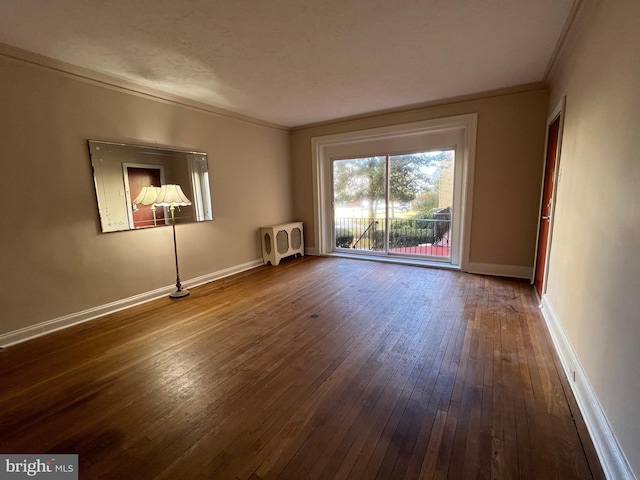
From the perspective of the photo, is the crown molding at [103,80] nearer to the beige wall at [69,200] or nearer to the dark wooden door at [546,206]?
the beige wall at [69,200]

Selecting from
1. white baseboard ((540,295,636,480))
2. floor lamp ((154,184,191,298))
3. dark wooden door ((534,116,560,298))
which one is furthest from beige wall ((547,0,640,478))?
floor lamp ((154,184,191,298))

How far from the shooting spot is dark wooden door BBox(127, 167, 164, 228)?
3.14m

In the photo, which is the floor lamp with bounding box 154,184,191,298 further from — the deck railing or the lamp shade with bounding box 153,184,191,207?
the deck railing

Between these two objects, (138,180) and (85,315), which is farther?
(138,180)

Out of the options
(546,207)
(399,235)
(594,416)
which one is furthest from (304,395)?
(399,235)

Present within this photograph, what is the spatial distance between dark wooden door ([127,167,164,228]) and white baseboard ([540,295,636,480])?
4.07 m

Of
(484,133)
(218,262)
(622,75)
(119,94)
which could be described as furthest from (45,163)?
(484,133)

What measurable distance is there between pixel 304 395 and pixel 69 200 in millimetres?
2857

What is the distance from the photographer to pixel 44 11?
6.16 ft

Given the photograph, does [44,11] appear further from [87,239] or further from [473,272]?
[473,272]

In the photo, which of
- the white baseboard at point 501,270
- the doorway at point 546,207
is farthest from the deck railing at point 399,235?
the doorway at point 546,207

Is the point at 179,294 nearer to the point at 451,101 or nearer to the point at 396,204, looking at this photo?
the point at 396,204

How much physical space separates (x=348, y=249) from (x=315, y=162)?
1.82 meters

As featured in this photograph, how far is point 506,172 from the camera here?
12.3 ft
